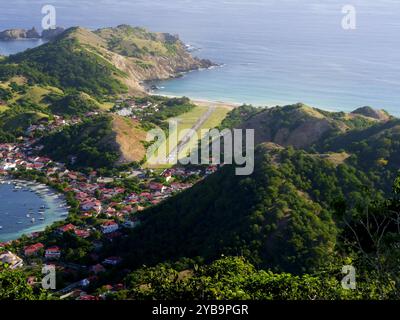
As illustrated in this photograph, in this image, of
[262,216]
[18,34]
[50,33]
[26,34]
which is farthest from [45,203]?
[50,33]

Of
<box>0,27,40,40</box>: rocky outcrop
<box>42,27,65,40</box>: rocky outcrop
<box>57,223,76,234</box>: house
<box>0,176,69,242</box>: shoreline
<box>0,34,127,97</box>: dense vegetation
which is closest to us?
<box>57,223,76,234</box>: house

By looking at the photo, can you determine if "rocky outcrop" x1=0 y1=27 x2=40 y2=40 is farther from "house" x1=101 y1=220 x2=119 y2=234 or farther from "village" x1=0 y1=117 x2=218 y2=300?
"house" x1=101 y1=220 x2=119 y2=234

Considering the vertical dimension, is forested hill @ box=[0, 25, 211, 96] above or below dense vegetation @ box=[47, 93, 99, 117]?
above

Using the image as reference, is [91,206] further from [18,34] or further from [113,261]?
[18,34]

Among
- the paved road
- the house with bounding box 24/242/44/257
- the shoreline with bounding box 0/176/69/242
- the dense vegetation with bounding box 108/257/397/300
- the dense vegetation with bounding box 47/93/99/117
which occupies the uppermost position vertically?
the dense vegetation with bounding box 108/257/397/300

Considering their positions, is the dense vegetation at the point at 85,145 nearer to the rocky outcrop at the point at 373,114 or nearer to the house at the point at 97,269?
the house at the point at 97,269

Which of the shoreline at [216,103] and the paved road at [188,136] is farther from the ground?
the shoreline at [216,103]

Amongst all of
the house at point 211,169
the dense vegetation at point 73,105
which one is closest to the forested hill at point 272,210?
the house at point 211,169

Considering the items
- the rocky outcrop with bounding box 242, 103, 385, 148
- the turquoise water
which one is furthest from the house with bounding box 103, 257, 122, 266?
the rocky outcrop with bounding box 242, 103, 385, 148
